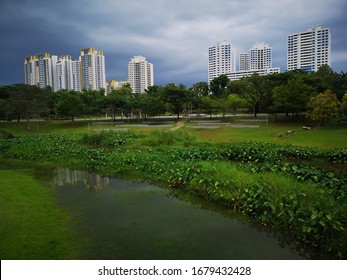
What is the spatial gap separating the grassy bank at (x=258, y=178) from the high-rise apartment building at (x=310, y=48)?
13779 centimetres

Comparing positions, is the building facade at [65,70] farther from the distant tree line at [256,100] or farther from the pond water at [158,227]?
the pond water at [158,227]

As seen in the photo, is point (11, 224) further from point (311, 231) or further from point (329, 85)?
point (329, 85)

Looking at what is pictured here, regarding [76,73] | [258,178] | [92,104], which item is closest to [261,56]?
[76,73]

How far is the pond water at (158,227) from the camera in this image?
7234mm

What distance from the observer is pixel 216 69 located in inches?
7062

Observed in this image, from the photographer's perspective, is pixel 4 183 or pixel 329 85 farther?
pixel 329 85

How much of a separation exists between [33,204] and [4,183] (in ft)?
14.6

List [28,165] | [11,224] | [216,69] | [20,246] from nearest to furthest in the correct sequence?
[20,246] → [11,224] → [28,165] → [216,69]

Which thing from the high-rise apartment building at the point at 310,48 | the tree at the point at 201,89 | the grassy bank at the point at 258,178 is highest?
the high-rise apartment building at the point at 310,48

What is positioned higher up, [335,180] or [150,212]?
[335,180]

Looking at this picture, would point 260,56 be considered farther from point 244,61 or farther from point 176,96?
point 176,96

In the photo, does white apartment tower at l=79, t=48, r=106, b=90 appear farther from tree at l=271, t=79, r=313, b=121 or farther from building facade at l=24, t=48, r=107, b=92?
tree at l=271, t=79, r=313, b=121

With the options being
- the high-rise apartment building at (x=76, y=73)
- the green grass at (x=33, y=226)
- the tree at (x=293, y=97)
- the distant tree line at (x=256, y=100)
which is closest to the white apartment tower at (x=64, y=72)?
the high-rise apartment building at (x=76, y=73)

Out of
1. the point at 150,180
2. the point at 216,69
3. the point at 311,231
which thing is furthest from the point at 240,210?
the point at 216,69
